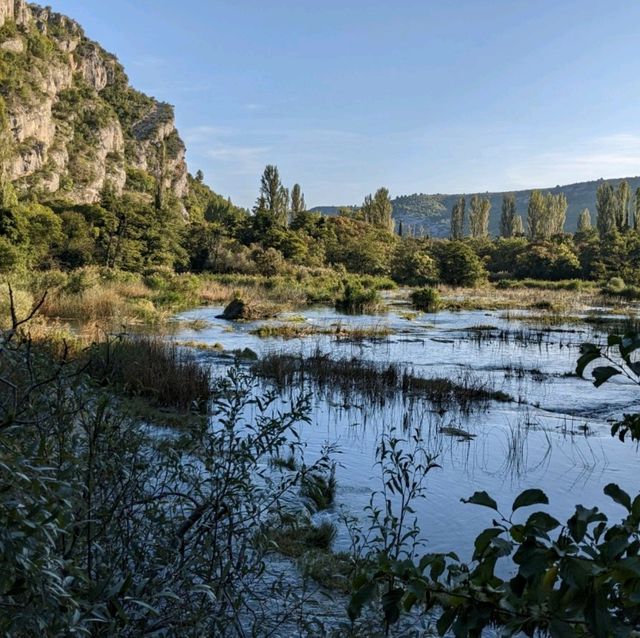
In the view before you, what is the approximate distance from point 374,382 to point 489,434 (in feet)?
10.3

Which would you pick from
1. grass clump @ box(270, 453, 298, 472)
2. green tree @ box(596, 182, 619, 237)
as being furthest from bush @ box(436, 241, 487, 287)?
grass clump @ box(270, 453, 298, 472)

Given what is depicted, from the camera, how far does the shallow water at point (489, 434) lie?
5789 millimetres

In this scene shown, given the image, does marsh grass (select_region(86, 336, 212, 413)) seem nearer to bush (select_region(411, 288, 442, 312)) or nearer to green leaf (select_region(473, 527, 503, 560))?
green leaf (select_region(473, 527, 503, 560))

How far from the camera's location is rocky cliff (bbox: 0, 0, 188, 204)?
79625 mm

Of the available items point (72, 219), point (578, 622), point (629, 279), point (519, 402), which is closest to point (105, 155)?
point (72, 219)

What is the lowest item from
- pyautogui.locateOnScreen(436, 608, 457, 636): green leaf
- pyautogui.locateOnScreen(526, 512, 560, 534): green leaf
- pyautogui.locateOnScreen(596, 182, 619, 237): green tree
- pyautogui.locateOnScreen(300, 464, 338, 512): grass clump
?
pyautogui.locateOnScreen(300, 464, 338, 512): grass clump

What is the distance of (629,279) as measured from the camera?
41.4 meters

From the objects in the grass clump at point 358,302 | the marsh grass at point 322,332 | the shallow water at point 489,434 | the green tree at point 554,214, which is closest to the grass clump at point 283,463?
the shallow water at point 489,434

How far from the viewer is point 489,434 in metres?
8.41

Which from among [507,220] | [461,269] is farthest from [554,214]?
[461,269]

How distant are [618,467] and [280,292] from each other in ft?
86.9

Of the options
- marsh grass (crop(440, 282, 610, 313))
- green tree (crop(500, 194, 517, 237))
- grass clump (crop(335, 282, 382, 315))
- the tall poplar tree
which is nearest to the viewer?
grass clump (crop(335, 282, 382, 315))

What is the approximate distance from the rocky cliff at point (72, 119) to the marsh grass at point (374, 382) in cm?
4485

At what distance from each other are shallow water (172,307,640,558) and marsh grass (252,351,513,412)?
353mm
